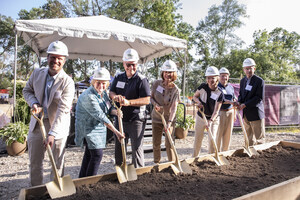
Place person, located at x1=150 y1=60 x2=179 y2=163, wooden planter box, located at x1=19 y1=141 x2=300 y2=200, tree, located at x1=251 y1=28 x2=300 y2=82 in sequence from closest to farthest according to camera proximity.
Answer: wooden planter box, located at x1=19 y1=141 x2=300 y2=200, person, located at x1=150 y1=60 x2=179 y2=163, tree, located at x1=251 y1=28 x2=300 y2=82

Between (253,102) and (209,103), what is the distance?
1.07m

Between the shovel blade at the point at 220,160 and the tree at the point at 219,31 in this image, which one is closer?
the shovel blade at the point at 220,160

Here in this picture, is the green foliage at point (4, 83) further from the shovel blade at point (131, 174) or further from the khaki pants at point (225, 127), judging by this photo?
the shovel blade at point (131, 174)

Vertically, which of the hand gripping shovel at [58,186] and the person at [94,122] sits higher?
the person at [94,122]

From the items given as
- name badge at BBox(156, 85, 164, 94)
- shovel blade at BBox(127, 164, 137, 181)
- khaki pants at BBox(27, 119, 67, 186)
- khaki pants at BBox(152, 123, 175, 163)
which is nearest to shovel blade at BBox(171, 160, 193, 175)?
shovel blade at BBox(127, 164, 137, 181)

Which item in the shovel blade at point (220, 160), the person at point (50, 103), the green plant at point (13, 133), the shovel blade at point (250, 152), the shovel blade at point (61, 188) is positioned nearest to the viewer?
the shovel blade at point (61, 188)

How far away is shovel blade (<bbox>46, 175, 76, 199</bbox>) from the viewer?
6.71 feet

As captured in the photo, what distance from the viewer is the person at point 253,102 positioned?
4258 mm

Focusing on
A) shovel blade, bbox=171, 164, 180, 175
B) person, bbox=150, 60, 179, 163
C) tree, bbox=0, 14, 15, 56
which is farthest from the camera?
tree, bbox=0, 14, 15, 56

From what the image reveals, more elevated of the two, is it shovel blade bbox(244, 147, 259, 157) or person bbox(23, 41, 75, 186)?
person bbox(23, 41, 75, 186)

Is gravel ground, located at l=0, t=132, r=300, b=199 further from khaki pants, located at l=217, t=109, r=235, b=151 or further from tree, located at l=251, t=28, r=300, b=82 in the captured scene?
tree, located at l=251, t=28, r=300, b=82

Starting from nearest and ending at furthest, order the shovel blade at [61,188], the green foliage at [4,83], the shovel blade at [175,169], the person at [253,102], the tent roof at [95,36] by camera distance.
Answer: the shovel blade at [61,188], the shovel blade at [175,169], the person at [253,102], the tent roof at [95,36], the green foliage at [4,83]

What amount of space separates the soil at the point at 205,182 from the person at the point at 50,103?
0.55 m

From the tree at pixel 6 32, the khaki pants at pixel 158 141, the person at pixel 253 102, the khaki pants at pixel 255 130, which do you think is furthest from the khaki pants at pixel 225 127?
the tree at pixel 6 32
